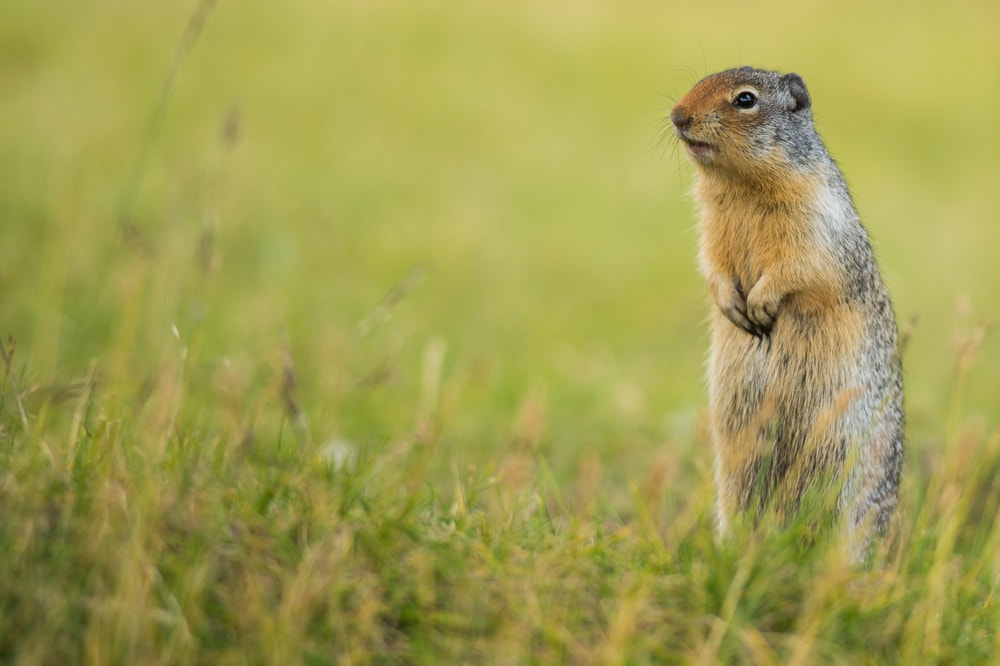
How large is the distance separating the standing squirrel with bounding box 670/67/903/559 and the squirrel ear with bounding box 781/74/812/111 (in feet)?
0.04

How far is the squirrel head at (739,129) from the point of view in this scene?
4.29 meters

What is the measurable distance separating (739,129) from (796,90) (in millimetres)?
542

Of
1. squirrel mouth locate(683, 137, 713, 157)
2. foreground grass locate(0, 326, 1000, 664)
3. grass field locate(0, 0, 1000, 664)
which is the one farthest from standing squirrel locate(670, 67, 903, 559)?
foreground grass locate(0, 326, 1000, 664)

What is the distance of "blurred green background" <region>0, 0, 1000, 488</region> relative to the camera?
289 inches

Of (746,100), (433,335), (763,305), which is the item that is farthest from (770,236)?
(433,335)

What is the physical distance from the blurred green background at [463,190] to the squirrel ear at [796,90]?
59cm

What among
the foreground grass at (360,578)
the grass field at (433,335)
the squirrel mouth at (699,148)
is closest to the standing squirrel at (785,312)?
the squirrel mouth at (699,148)

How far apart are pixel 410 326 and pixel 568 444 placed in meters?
2.03

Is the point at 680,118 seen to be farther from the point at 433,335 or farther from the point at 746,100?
the point at 433,335

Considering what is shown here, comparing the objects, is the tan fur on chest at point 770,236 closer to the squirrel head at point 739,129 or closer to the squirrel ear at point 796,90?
the squirrel head at point 739,129

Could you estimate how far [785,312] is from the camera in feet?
13.8

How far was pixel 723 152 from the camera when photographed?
4312 millimetres

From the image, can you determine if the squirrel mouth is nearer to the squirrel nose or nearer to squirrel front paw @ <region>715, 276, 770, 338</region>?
the squirrel nose

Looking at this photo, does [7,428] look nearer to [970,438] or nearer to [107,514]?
[107,514]
